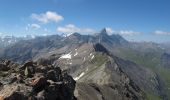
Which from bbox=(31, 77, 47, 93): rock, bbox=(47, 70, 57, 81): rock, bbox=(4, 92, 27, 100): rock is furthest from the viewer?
bbox=(47, 70, 57, 81): rock

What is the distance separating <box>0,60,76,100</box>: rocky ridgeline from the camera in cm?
4581

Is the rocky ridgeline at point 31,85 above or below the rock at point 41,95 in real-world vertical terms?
above

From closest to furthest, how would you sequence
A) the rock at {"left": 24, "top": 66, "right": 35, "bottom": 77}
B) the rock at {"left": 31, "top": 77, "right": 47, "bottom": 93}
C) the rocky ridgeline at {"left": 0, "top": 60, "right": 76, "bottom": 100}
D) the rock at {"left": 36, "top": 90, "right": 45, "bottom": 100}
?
the rocky ridgeline at {"left": 0, "top": 60, "right": 76, "bottom": 100}, the rock at {"left": 36, "top": 90, "right": 45, "bottom": 100}, the rock at {"left": 31, "top": 77, "right": 47, "bottom": 93}, the rock at {"left": 24, "top": 66, "right": 35, "bottom": 77}

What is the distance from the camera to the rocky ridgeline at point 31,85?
4581 cm

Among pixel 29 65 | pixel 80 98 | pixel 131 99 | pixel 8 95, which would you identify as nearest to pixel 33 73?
pixel 29 65

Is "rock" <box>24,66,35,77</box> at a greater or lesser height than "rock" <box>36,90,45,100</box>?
greater

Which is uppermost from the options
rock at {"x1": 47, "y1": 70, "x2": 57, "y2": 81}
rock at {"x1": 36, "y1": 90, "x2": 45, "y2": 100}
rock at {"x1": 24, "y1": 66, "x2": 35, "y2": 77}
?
rock at {"x1": 24, "y1": 66, "x2": 35, "y2": 77}

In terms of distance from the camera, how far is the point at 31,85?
50.2 meters

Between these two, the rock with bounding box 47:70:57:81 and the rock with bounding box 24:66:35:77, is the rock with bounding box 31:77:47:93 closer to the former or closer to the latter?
the rock with bounding box 24:66:35:77

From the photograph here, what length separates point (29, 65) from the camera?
62844 millimetres

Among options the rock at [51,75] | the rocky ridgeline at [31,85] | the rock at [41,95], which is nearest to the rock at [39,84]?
the rocky ridgeline at [31,85]

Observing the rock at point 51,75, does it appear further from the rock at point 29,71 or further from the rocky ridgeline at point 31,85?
the rock at point 29,71

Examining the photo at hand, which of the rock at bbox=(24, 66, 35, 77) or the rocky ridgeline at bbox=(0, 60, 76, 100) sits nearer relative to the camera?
the rocky ridgeline at bbox=(0, 60, 76, 100)

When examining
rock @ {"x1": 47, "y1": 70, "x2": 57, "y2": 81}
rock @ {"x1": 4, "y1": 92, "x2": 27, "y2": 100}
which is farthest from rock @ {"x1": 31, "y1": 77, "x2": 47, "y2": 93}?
rock @ {"x1": 47, "y1": 70, "x2": 57, "y2": 81}
